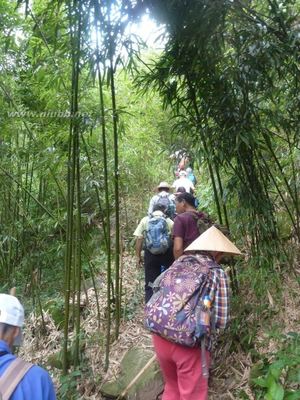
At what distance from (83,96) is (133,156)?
7.38 ft

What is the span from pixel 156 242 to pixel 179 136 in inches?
37.1

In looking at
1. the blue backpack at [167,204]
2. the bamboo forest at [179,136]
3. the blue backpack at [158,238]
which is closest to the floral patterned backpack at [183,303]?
the bamboo forest at [179,136]

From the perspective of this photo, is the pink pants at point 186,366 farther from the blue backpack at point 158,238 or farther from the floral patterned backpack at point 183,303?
the blue backpack at point 158,238

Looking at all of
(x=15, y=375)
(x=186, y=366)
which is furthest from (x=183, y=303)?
(x=15, y=375)

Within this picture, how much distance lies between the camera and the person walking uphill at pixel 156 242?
3.79m

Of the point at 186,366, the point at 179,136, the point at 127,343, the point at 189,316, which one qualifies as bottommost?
the point at 127,343

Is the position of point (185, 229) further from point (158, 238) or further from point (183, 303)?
point (183, 303)

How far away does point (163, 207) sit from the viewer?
415 cm

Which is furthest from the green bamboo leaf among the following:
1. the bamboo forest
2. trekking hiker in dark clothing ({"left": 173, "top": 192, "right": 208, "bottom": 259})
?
trekking hiker in dark clothing ({"left": 173, "top": 192, "right": 208, "bottom": 259})

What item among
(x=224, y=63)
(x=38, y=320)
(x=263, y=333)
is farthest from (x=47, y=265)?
(x=224, y=63)

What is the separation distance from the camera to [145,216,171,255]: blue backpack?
3.79 meters

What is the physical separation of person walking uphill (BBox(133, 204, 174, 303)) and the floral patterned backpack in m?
1.43

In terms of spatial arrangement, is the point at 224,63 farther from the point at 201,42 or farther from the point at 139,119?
the point at 139,119

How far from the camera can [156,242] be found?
3.79m
